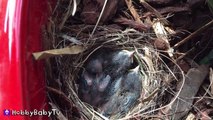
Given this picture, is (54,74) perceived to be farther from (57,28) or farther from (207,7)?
(207,7)

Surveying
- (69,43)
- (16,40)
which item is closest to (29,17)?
(16,40)

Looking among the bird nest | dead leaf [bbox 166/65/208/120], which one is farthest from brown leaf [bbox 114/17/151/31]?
dead leaf [bbox 166/65/208/120]

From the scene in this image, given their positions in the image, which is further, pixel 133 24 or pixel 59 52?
pixel 133 24

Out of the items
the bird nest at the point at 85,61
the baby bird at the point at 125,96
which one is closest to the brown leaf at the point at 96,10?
the bird nest at the point at 85,61

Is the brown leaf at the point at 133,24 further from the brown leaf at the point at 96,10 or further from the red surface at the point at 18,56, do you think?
the red surface at the point at 18,56

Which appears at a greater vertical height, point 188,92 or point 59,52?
point 59,52

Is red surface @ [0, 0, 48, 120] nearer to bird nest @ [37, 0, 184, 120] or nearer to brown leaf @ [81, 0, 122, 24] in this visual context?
bird nest @ [37, 0, 184, 120]

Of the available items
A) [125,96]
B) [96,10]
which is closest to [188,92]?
[125,96]

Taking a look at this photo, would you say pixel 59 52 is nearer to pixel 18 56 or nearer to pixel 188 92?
pixel 18 56
